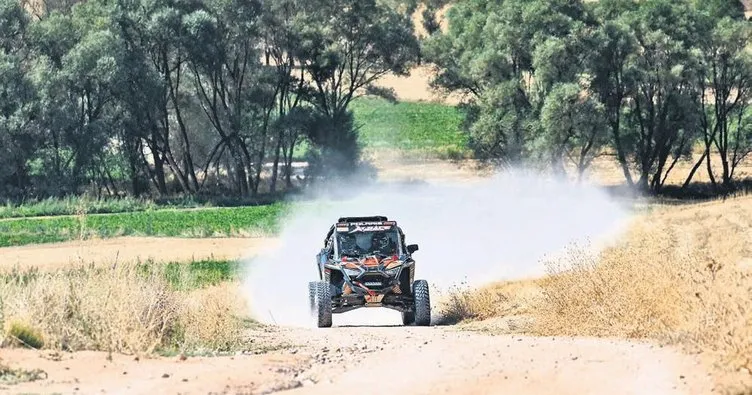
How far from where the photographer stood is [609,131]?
3290 inches

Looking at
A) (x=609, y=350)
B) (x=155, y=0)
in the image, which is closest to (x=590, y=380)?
(x=609, y=350)

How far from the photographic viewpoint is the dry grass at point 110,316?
74.6ft

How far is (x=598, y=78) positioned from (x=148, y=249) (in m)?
34.8

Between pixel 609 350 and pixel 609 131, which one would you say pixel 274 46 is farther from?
pixel 609 350

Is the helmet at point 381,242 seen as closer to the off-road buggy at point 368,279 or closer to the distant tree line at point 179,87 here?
the off-road buggy at point 368,279

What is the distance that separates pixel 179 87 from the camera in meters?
92.4

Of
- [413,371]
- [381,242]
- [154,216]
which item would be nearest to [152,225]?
[154,216]

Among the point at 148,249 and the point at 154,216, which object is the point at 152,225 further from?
the point at 148,249

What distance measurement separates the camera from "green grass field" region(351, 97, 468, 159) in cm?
10744

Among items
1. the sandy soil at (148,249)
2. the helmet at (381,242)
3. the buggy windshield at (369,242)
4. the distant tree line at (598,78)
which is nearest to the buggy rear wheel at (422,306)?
the buggy windshield at (369,242)

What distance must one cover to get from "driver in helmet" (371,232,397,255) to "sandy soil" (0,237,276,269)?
21.3 m

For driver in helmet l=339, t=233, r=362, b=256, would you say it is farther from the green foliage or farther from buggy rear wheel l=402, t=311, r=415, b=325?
the green foliage

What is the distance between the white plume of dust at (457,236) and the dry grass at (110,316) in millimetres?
8262

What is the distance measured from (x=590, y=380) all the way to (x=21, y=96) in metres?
66.3
